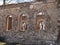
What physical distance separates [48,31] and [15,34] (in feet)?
7.60

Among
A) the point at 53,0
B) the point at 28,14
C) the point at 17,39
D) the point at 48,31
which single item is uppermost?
the point at 53,0

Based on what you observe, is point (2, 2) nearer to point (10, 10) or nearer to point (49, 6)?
point (10, 10)

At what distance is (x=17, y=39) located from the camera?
9.68m

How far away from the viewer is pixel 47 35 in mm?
8461

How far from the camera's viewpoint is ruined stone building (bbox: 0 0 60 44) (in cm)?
833

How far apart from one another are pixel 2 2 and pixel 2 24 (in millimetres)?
1465

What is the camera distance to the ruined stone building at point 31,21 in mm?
8333

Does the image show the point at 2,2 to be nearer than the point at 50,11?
No

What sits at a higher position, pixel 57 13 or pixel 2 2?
pixel 2 2

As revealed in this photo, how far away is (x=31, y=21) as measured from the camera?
9.08m

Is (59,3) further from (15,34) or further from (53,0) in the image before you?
(15,34)

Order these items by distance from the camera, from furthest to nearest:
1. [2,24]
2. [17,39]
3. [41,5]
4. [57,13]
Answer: [2,24], [17,39], [41,5], [57,13]

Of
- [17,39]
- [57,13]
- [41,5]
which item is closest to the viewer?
[57,13]

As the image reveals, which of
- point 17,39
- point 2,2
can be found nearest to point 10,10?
point 2,2
